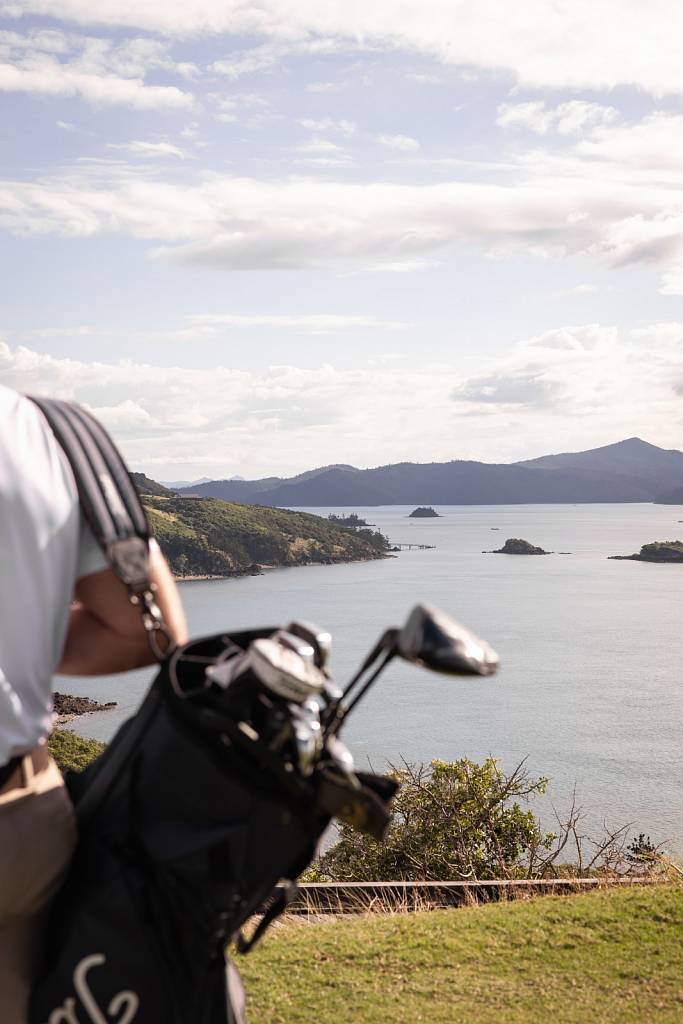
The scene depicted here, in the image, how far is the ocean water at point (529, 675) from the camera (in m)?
50.3

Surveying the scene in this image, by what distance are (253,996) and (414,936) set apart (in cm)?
134

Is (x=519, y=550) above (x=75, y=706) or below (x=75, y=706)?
above

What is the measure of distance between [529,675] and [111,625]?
73309 millimetres

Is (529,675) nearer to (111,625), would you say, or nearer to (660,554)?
Answer: (111,625)

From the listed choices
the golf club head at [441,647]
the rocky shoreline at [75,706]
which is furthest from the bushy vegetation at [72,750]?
the golf club head at [441,647]

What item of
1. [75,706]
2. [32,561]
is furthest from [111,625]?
[75,706]

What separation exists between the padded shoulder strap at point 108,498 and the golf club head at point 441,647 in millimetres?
384

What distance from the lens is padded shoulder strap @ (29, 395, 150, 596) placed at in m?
A: 1.45

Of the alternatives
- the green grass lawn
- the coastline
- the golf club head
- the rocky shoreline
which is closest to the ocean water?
the rocky shoreline

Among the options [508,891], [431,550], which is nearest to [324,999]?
[508,891]

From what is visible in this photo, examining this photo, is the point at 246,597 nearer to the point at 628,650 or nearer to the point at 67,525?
the point at 628,650

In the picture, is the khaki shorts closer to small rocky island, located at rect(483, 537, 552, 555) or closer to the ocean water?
the ocean water

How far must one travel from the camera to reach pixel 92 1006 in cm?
142

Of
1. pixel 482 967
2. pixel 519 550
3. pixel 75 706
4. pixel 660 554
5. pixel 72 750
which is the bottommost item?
pixel 75 706
